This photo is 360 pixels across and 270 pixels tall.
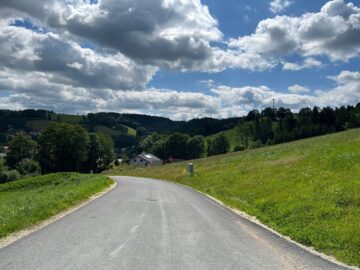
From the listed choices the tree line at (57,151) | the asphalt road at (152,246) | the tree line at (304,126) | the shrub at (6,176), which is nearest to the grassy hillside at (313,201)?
the asphalt road at (152,246)

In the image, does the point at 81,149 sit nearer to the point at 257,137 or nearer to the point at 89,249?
the point at 257,137

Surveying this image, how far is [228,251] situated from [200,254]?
2.94 ft

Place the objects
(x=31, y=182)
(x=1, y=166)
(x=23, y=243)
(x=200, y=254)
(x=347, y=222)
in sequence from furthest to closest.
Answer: (x=1, y=166) → (x=31, y=182) → (x=347, y=222) → (x=23, y=243) → (x=200, y=254)

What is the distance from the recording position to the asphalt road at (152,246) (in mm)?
8828

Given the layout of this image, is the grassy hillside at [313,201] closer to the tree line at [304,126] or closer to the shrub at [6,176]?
the shrub at [6,176]

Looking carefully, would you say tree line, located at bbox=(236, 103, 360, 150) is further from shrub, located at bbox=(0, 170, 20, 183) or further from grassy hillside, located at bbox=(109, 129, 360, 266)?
grassy hillside, located at bbox=(109, 129, 360, 266)

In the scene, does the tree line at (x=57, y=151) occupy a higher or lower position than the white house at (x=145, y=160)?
higher

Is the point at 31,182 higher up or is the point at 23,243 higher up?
the point at 23,243

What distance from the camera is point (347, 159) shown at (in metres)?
25.3

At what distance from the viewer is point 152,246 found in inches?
414

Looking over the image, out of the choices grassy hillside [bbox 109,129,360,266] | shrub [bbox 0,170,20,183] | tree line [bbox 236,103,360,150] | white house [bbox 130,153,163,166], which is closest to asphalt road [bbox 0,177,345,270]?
grassy hillside [bbox 109,129,360,266]

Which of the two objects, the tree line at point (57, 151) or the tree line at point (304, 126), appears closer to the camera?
the tree line at point (57, 151)

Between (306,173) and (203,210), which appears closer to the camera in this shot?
(203,210)

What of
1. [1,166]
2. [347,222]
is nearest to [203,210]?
[347,222]
